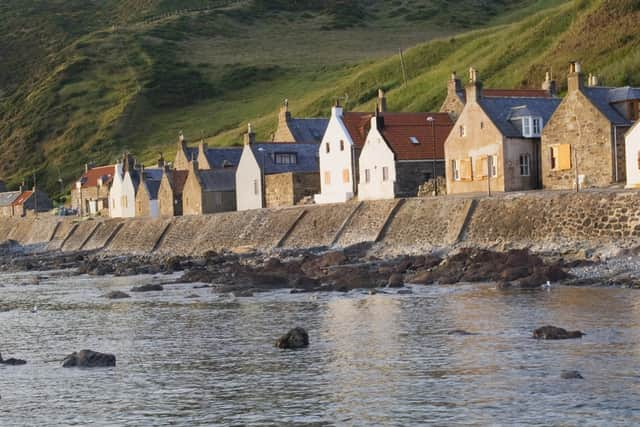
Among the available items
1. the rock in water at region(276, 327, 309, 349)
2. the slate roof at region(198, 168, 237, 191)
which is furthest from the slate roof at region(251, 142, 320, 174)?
the rock in water at region(276, 327, 309, 349)

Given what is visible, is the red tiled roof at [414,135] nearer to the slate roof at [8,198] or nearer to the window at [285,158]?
the window at [285,158]

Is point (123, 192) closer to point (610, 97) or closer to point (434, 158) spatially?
point (434, 158)

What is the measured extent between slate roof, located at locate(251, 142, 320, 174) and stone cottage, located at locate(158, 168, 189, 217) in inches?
550

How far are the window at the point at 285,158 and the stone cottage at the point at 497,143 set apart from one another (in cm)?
2166

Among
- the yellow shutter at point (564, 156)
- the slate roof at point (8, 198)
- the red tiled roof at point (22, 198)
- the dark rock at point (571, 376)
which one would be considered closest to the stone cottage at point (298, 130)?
the yellow shutter at point (564, 156)

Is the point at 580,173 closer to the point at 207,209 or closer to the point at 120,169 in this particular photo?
the point at 207,209

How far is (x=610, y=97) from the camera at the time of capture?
2581 inches

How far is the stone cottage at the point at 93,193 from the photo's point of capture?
137 meters

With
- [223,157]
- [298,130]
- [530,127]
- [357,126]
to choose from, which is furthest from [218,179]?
[530,127]

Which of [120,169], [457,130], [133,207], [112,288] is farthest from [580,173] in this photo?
[120,169]

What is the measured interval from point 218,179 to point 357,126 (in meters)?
18.6

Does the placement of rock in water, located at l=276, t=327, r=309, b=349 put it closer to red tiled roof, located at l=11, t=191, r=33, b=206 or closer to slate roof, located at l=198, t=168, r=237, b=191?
slate roof, located at l=198, t=168, r=237, b=191

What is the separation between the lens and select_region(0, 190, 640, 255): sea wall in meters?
53.9

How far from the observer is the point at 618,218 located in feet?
173
